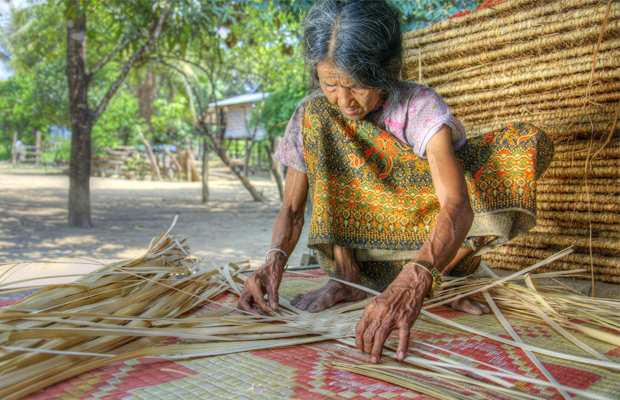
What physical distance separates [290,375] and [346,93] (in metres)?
0.89

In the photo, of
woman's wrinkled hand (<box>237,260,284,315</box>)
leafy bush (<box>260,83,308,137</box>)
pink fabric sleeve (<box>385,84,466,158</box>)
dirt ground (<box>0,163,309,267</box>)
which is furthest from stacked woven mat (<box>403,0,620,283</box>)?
leafy bush (<box>260,83,308,137</box>)

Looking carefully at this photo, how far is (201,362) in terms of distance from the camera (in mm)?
1021

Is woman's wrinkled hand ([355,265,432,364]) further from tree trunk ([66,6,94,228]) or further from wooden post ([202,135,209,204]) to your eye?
wooden post ([202,135,209,204])

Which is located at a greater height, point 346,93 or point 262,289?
point 346,93

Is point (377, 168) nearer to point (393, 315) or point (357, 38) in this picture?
point (357, 38)

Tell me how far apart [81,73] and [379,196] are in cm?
504

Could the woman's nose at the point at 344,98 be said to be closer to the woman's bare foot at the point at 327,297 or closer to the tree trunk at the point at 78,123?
the woman's bare foot at the point at 327,297

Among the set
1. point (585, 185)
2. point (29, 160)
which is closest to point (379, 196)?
point (585, 185)

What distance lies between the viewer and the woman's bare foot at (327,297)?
4.75 feet

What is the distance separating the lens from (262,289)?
1.41 m

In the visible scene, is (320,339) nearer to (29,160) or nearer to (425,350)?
(425,350)

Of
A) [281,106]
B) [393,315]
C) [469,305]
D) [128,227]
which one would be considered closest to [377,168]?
A: [469,305]

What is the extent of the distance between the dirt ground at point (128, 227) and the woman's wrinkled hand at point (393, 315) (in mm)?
2587

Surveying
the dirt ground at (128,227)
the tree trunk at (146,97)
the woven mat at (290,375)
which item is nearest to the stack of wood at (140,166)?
the tree trunk at (146,97)
